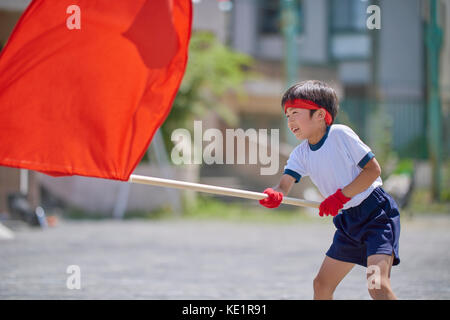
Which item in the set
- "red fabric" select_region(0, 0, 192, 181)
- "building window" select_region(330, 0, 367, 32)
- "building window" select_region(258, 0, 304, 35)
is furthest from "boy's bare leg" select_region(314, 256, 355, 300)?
"building window" select_region(330, 0, 367, 32)

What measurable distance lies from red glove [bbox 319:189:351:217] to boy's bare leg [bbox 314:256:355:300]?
41 centimetres

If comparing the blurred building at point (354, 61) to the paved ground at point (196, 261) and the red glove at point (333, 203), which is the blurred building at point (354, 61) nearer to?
the paved ground at point (196, 261)

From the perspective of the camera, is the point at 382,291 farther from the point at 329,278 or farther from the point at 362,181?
the point at 362,181

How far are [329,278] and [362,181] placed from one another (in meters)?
0.65

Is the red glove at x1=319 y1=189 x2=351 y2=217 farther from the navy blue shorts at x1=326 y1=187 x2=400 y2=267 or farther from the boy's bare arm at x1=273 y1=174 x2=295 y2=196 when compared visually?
the boy's bare arm at x1=273 y1=174 x2=295 y2=196

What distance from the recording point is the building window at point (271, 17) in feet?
96.6

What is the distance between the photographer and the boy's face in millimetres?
4336

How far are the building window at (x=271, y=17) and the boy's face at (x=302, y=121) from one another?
25.5 meters

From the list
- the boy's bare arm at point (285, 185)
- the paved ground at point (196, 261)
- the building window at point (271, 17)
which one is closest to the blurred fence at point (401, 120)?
the paved ground at point (196, 261)

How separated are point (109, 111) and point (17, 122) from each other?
0.55 meters

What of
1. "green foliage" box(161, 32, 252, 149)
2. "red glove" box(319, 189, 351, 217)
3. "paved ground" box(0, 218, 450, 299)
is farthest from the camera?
"green foliage" box(161, 32, 252, 149)

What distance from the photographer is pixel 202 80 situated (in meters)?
18.5

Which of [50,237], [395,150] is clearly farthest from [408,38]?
[50,237]

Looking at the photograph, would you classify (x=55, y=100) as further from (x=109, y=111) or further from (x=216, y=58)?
(x=216, y=58)
